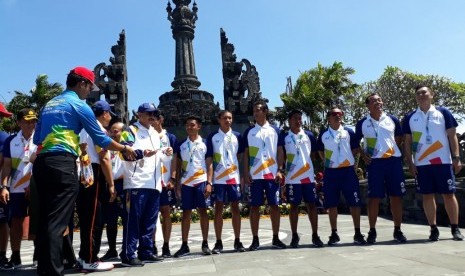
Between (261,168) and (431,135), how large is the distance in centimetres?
267

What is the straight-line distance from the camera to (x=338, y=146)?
6.05 meters

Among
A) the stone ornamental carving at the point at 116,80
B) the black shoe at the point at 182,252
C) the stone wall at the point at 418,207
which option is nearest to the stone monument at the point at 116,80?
the stone ornamental carving at the point at 116,80

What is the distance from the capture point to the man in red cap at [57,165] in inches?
131

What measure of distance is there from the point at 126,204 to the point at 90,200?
0.58 m

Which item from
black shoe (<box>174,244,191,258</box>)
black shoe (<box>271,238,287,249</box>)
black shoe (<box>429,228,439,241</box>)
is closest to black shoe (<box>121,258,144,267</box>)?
black shoe (<box>174,244,191,258</box>)

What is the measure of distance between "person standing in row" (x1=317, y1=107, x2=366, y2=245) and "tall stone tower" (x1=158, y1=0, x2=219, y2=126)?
17808 millimetres

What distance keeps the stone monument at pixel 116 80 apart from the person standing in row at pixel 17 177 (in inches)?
689

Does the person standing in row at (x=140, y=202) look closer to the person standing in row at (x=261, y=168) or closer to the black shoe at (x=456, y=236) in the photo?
the person standing in row at (x=261, y=168)

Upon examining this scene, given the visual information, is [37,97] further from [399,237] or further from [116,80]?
[399,237]

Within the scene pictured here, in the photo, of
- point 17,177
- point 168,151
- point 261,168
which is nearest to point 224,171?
point 261,168

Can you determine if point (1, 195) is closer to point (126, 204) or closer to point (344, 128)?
point (126, 204)

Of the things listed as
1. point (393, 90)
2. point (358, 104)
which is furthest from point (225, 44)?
point (393, 90)

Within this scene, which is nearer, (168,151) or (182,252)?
(182,252)

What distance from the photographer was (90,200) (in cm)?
464
